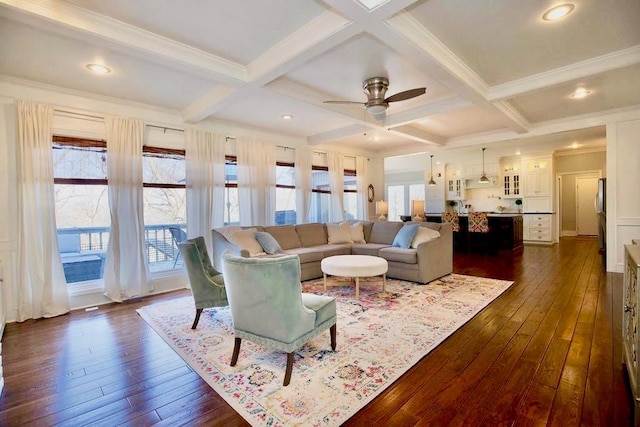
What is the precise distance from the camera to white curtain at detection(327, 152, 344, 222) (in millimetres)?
7055

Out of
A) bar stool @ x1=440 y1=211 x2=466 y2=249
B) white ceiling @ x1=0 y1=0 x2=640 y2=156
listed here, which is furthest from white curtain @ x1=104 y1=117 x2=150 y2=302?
bar stool @ x1=440 y1=211 x2=466 y2=249

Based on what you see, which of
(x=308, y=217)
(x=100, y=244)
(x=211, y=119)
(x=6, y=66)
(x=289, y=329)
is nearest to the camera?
(x=289, y=329)

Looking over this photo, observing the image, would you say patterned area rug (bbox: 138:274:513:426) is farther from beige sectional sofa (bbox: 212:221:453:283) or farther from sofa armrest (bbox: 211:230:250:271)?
sofa armrest (bbox: 211:230:250:271)

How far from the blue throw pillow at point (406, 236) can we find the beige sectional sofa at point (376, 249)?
0.32ft

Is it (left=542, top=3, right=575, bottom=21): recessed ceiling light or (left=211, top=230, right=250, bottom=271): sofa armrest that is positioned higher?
(left=542, top=3, right=575, bottom=21): recessed ceiling light

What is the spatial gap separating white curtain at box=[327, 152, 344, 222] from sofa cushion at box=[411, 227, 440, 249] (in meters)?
2.55

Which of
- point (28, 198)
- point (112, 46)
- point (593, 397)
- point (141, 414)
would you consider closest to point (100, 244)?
point (28, 198)

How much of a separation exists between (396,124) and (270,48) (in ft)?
9.23

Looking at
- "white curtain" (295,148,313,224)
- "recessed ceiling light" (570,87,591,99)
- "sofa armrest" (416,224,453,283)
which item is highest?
"recessed ceiling light" (570,87,591,99)

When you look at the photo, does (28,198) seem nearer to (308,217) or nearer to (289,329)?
(289,329)

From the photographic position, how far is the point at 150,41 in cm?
256

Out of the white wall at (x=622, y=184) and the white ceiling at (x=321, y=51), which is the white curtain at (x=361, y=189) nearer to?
the white ceiling at (x=321, y=51)

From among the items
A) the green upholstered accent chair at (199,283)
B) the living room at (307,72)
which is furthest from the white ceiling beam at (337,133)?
the green upholstered accent chair at (199,283)

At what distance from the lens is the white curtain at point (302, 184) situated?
631 cm
